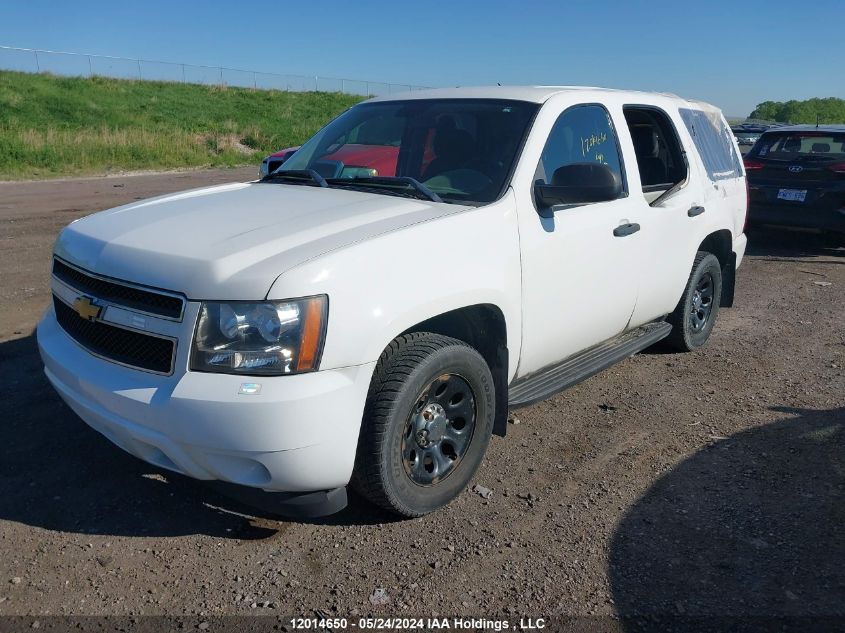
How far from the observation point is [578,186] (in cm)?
367

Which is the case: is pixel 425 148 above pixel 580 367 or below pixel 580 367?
above

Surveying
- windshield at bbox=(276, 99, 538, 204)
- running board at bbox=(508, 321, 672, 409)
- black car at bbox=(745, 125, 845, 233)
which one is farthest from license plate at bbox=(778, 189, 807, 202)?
windshield at bbox=(276, 99, 538, 204)

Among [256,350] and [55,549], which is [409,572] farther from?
[55,549]

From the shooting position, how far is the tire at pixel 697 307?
545 cm

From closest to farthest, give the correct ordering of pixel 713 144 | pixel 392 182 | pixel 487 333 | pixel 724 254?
pixel 487 333 → pixel 392 182 → pixel 713 144 → pixel 724 254

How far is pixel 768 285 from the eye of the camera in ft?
27.5

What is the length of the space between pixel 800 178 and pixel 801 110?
63.5 meters

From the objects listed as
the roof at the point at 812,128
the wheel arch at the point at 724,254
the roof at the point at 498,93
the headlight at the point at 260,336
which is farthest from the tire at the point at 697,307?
the roof at the point at 812,128

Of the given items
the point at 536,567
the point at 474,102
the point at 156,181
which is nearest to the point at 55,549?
the point at 536,567

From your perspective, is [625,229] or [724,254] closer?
[625,229]

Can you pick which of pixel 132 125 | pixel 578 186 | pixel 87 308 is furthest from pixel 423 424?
pixel 132 125

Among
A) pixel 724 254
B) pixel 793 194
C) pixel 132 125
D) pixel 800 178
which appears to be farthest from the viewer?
pixel 132 125

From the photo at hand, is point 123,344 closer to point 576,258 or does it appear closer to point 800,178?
point 576,258

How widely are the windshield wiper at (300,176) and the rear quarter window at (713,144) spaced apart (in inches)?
110
